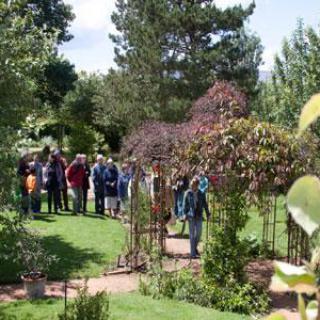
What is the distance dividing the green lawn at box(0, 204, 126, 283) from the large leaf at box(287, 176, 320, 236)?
26.1 ft

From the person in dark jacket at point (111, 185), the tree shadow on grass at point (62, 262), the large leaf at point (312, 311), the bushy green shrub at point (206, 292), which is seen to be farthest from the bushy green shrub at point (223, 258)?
the large leaf at point (312, 311)

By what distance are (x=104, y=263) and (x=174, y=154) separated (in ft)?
6.88

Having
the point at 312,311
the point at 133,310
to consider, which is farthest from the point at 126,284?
the point at 312,311

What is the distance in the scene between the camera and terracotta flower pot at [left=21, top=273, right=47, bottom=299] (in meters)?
7.44

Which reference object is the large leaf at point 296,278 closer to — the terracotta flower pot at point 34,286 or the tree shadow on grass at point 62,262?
the terracotta flower pot at point 34,286

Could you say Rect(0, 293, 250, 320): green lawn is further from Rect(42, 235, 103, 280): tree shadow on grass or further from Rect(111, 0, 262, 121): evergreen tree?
Rect(111, 0, 262, 121): evergreen tree

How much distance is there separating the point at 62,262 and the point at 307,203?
9248mm

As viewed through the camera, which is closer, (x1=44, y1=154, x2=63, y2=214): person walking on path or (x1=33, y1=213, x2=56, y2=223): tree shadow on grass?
(x1=33, y1=213, x2=56, y2=223): tree shadow on grass

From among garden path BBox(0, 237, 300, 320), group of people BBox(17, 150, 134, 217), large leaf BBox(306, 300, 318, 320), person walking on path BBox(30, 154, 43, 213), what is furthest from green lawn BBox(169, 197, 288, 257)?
large leaf BBox(306, 300, 318, 320)

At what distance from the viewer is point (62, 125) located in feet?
98.3

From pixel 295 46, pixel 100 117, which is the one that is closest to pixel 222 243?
pixel 295 46

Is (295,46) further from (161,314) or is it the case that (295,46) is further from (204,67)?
(161,314)

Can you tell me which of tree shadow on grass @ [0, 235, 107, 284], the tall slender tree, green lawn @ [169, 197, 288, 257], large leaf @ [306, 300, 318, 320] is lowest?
tree shadow on grass @ [0, 235, 107, 284]

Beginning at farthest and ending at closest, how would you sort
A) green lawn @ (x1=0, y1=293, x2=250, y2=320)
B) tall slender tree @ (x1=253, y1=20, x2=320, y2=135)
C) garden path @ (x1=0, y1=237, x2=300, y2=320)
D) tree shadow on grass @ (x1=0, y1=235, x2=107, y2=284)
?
tall slender tree @ (x1=253, y1=20, x2=320, y2=135)
tree shadow on grass @ (x1=0, y1=235, x2=107, y2=284)
garden path @ (x1=0, y1=237, x2=300, y2=320)
green lawn @ (x1=0, y1=293, x2=250, y2=320)
